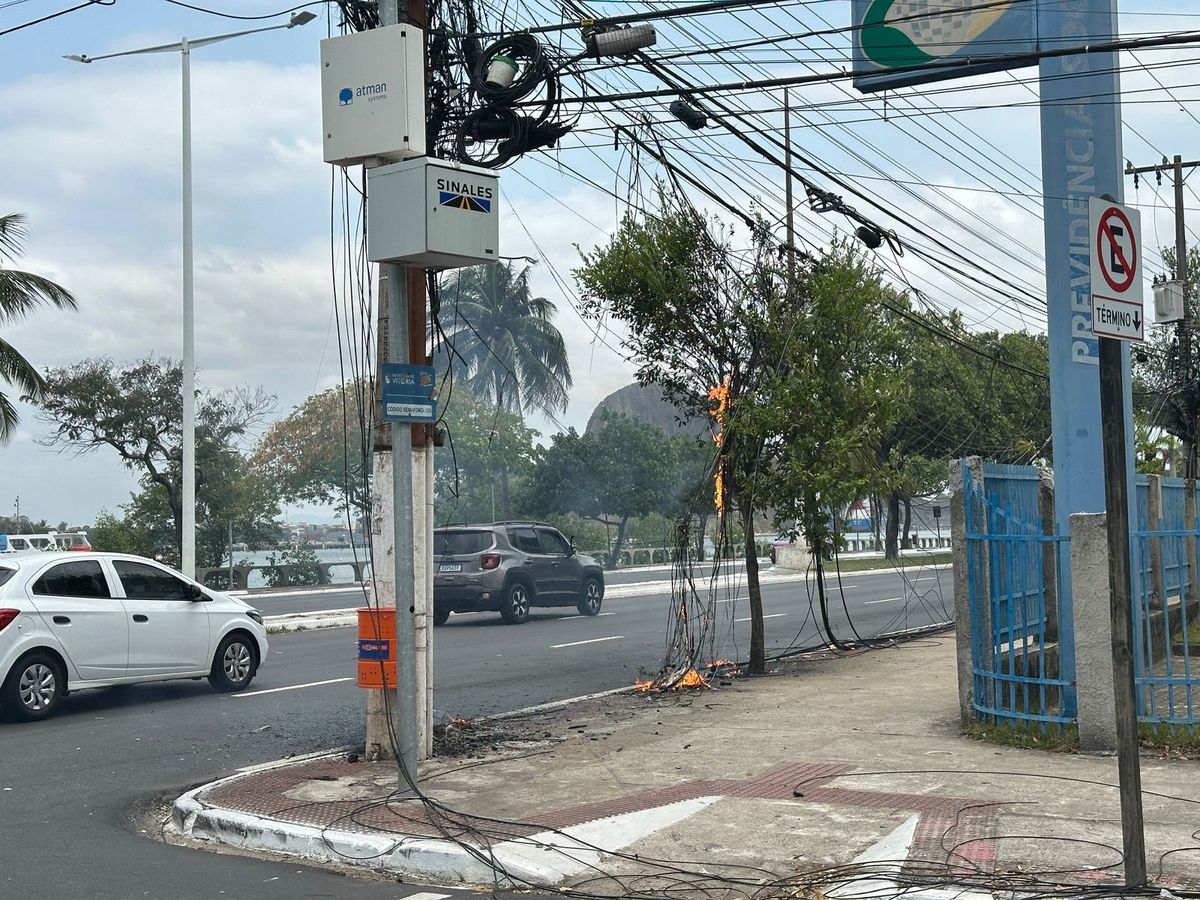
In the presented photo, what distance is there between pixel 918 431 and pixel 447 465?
2017cm

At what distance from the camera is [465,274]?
57656 mm

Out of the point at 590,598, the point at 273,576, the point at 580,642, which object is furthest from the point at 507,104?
the point at 273,576

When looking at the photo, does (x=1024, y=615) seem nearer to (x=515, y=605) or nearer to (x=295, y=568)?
(x=515, y=605)

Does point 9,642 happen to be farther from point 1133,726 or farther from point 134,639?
point 1133,726

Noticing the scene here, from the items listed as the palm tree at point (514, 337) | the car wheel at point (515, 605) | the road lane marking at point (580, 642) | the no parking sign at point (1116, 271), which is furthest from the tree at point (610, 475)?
the no parking sign at point (1116, 271)

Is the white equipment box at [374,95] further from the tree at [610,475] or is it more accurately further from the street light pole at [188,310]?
the tree at [610,475]

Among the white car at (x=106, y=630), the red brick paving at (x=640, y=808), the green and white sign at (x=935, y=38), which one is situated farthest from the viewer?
the green and white sign at (x=935, y=38)

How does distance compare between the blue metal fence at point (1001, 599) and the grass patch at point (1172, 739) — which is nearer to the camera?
the grass patch at point (1172, 739)

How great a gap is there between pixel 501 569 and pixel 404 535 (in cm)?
1445

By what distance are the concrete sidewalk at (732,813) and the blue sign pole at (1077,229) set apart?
2.53 metres

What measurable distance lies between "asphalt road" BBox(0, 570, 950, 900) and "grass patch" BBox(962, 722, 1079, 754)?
5082mm

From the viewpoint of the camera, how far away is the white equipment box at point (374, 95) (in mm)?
8656

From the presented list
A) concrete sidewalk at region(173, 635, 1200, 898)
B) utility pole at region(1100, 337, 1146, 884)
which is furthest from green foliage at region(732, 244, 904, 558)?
utility pole at region(1100, 337, 1146, 884)

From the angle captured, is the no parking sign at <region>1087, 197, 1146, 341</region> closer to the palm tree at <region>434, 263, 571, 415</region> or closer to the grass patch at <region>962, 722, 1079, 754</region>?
the grass patch at <region>962, 722, 1079, 754</region>
